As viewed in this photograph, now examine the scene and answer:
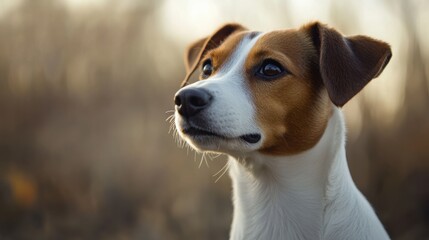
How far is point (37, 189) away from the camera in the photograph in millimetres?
6488

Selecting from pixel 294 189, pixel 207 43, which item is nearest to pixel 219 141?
pixel 294 189

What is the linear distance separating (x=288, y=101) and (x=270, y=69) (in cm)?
21

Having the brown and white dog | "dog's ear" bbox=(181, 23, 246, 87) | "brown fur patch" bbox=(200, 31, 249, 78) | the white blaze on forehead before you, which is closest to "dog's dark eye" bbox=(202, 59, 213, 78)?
"brown fur patch" bbox=(200, 31, 249, 78)

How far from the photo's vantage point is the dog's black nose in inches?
119

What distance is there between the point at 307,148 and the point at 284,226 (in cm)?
44

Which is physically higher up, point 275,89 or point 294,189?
point 275,89

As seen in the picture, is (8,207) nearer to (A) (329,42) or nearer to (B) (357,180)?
(B) (357,180)

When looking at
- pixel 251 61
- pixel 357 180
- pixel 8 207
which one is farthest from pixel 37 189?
pixel 251 61

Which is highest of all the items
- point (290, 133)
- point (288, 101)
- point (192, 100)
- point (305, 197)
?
point (192, 100)

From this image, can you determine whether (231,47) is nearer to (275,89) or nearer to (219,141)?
(275,89)

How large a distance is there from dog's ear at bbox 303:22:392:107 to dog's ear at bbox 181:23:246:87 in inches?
38.0

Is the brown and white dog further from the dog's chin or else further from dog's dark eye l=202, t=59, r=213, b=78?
dog's dark eye l=202, t=59, r=213, b=78

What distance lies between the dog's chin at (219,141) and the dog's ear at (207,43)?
3.85 feet

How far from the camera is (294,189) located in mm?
3393
